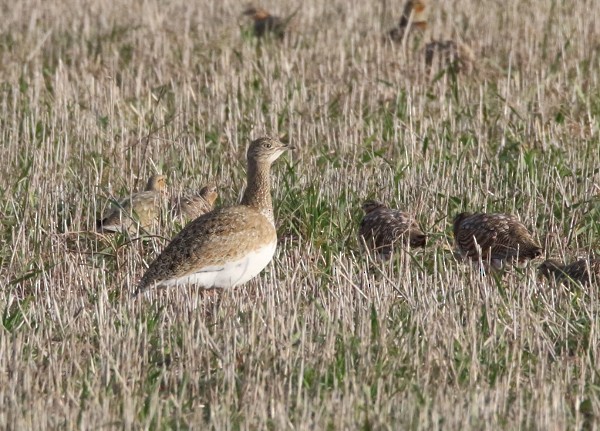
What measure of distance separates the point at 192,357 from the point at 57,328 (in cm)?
100

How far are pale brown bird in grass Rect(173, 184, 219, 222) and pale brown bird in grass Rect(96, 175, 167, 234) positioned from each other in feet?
0.53

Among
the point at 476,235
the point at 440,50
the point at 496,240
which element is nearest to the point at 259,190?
the point at 476,235

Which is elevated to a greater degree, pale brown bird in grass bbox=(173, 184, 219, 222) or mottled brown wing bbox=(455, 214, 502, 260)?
mottled brown wing bbox=(455, 214, 502, 260)

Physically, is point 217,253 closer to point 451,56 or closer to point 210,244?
point 210,244

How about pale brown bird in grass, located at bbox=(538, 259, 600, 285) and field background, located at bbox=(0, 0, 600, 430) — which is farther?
pale brown bird in grass, located at bbox=(538, 259, 600, 285)

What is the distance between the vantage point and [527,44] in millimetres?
14211

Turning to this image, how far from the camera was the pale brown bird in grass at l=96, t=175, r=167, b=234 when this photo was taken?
27.9 feet

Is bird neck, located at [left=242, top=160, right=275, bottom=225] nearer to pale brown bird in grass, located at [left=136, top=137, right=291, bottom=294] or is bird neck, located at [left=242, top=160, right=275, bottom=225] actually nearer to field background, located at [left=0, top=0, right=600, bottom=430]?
pale brown bird in grass, located at [left=136, top=137, right=291, bottom=294]

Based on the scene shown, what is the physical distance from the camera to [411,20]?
15.3m

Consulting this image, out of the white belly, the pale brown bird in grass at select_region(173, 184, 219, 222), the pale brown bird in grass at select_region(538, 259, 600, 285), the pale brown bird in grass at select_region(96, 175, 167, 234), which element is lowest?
the pale brown bird in grass at select_region(173, 184, 219, 222)

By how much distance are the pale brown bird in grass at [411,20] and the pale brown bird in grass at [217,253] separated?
7810mm

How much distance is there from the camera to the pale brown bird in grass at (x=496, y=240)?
7805mm

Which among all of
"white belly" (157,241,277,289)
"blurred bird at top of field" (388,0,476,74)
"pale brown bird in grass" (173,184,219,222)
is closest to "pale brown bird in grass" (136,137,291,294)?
"white belly" (157,241,277,289)

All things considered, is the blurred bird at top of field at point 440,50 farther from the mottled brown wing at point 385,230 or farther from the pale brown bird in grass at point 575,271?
the pale brown bird in grass at point 575,271
